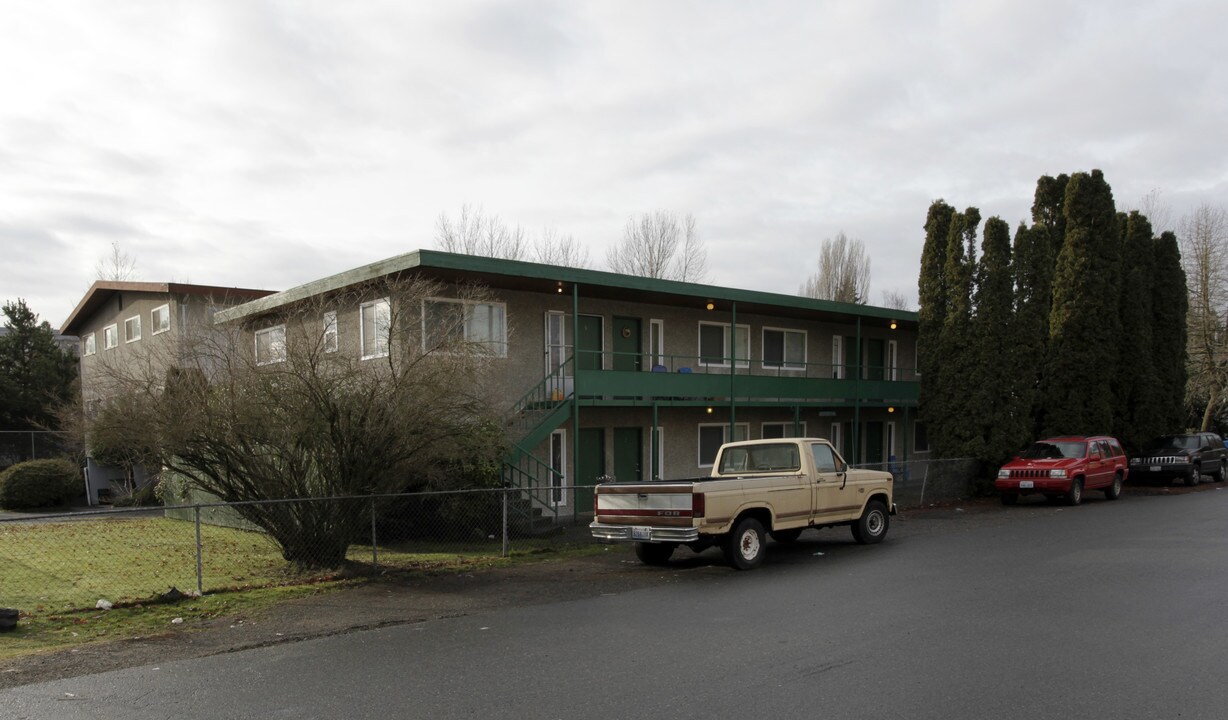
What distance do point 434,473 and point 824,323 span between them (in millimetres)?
17721

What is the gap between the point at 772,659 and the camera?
271 inches

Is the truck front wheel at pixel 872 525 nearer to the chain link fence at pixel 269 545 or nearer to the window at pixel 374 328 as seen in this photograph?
the chain link fence at pixel 269 545

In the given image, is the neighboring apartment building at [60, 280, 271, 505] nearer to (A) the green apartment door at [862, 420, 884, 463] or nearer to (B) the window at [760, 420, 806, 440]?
(B) the window at [760, 420, 806, 440]

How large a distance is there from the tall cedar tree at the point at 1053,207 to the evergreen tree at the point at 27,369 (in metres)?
37.2

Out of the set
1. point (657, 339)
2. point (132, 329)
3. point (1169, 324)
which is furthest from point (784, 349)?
point (132, 329)

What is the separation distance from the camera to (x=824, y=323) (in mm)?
27391

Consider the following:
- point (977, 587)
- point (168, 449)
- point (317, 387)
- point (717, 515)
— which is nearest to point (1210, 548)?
point (977, 587)

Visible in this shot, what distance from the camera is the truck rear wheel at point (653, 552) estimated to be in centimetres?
1248

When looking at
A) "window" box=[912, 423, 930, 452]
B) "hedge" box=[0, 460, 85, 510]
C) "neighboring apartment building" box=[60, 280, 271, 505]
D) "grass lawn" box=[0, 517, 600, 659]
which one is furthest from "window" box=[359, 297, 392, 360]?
"window" box=[912, 423, 930, 452]

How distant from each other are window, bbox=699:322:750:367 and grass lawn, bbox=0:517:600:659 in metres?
9.75

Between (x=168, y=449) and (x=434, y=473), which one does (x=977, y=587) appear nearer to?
(x=434, y=473)

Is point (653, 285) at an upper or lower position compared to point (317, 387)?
upper

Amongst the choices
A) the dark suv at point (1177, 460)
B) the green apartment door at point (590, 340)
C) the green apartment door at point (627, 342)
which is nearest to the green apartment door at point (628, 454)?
the green apartment door at point (627, 342)

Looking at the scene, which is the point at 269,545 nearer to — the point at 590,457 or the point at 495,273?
the point at 495,273
